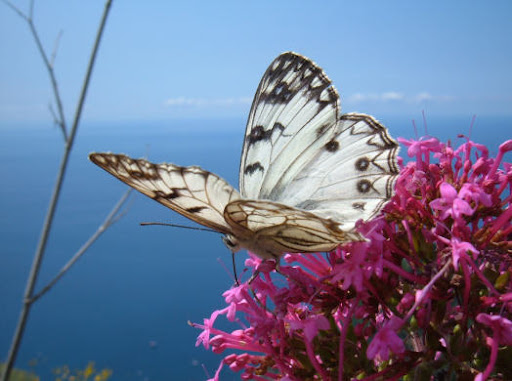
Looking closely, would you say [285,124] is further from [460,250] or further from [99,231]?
[99,231]

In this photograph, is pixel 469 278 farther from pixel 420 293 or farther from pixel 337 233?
pixel 337 233

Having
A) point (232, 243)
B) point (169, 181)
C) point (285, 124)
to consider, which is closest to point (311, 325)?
point (232, 243)

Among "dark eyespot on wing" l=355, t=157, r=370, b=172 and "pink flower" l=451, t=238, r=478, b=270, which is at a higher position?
"dark eyespot on wing" l=355, t=157, r=370, b=172

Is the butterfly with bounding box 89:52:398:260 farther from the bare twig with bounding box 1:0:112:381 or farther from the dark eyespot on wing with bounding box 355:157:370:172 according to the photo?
the bare twig with bounding box 1:0:112:381

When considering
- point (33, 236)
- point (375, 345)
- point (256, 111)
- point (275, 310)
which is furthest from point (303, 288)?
point (33, 236)

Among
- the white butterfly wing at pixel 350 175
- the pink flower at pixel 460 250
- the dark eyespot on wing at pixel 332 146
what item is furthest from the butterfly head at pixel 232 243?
the pink flower at pixel 460 250

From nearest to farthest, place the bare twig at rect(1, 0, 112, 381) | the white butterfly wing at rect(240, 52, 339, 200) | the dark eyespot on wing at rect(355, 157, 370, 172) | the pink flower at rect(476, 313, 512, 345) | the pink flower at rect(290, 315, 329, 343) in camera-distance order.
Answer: the pink flower at rect(476, 313, 512, 345) < the pink flower at rect(290, 315, 329, 343) < the dark eyespot on wing at rect(355, 157, 370, 172) < the white butterfly wing at rect(240, 52, 339, 200) < the bare twig at rect(1, 0, 112, 381)

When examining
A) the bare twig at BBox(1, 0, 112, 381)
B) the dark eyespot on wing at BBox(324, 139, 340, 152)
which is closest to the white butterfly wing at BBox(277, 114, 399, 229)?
the dark eyespot on wing at BBox(324, 139, 340, 152)
